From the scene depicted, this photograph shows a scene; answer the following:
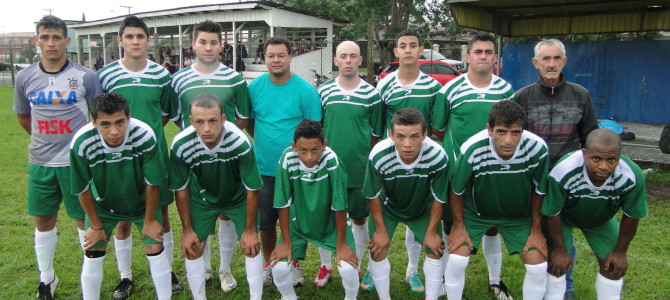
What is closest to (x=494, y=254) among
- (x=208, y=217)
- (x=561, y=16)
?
(x=208, y=217)

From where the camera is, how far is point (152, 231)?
11.6 feet

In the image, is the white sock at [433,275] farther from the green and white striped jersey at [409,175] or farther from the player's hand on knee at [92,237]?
the player's hand on knee at [92,237]

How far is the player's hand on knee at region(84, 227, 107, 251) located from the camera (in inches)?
137

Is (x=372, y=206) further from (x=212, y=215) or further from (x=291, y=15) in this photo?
(x=291, y=15)

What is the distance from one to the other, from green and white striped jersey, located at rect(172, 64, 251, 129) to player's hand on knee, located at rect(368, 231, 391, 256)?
149cm

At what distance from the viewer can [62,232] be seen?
5.48 meters

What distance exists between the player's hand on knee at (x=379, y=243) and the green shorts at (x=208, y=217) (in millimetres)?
989

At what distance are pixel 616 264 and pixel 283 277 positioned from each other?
2.27 meters

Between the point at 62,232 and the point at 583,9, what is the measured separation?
382 inches

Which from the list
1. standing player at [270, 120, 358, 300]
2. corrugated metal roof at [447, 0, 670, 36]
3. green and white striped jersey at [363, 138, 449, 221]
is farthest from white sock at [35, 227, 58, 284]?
corrugated metal roof at [447, 0, 670, 36]

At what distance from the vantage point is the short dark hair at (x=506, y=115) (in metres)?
3.22

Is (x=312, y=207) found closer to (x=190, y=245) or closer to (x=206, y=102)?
(x=190, y=245)

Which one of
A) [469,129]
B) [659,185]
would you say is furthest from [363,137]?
[659,185]

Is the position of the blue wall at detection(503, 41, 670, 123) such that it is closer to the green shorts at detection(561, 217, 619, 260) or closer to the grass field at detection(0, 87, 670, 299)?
the grass field at detection(0, 87, 670, 299)
